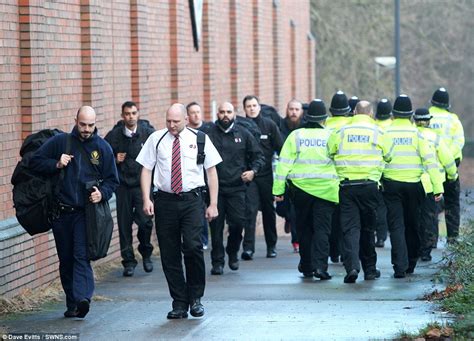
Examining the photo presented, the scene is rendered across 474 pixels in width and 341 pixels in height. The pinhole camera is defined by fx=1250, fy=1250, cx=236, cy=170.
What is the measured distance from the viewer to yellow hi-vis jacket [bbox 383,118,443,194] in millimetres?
14359

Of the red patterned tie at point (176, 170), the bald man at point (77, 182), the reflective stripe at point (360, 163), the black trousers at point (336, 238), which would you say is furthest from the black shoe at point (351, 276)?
the bald man at point (77, 182)

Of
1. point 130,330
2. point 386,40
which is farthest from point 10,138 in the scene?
point 386,40

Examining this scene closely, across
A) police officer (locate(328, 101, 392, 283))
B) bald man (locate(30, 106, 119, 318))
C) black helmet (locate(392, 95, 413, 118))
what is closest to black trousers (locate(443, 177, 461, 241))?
black helmet (locate(392, 95, 413, 118))

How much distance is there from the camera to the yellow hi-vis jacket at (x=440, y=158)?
15164 millimetres

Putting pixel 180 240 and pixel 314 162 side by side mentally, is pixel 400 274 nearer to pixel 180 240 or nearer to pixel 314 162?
pixel 314 162

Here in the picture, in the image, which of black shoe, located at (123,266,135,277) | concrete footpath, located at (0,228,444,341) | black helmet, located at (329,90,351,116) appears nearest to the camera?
concrete footpath, located at (0,228,444,341)

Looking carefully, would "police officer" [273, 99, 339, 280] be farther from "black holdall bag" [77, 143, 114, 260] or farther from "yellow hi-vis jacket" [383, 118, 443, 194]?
"black holdall bag" [77, 143, 114, 260]

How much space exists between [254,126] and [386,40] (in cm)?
3497

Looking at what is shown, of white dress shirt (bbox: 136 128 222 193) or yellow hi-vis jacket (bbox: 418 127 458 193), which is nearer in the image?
white dress shirt (bbox: 136 128 222 193)

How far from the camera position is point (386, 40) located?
50.3 metres

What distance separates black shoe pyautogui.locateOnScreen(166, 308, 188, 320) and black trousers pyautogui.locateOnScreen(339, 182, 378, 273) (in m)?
3.20

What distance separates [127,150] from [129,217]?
0.80 m

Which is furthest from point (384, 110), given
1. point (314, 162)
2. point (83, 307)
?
point (83, 307)

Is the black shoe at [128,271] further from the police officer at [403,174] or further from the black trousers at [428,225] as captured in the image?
the black trousers at [428,225]
